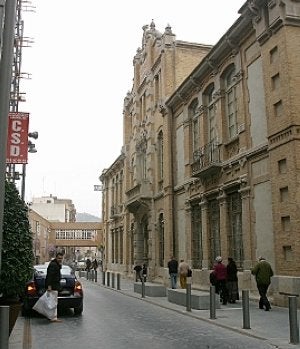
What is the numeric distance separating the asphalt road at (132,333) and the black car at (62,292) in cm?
33

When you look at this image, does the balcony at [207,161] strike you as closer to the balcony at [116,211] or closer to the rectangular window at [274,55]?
the rectangular window at [274,55]

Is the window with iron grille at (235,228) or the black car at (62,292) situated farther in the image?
the window with iron grille at (235,228)

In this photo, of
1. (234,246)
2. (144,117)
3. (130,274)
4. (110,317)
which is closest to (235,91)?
(234,246)

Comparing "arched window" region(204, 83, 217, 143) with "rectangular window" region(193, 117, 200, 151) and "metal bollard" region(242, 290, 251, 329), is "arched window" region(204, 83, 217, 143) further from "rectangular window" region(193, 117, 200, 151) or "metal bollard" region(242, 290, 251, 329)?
"metal bollard" region(242, 290, 251, 329)

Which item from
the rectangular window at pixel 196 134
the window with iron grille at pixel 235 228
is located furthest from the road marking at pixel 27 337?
the rectangular window at pixel 196 134

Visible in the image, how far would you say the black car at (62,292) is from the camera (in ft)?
43.5

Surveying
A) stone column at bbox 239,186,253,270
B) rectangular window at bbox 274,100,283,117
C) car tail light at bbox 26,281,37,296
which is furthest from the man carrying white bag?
rectangular window at bbox 274,100,283,117

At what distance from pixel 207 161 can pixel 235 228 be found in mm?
3762

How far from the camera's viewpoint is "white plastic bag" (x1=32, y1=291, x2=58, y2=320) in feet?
39.2

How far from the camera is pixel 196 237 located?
2380 cm

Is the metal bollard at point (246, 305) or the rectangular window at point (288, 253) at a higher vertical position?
the rectangular window at point (288, 253)

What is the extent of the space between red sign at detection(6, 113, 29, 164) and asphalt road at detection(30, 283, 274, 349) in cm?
350

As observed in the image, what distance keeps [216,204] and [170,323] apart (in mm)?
9921

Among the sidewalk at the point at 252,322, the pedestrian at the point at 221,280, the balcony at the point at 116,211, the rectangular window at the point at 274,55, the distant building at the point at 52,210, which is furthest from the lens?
the distant building at the point at 52,210
